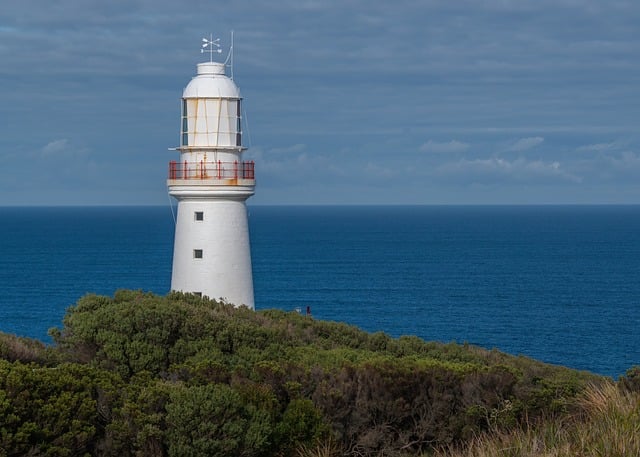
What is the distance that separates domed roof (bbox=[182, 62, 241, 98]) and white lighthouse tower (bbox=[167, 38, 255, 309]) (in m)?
0.02

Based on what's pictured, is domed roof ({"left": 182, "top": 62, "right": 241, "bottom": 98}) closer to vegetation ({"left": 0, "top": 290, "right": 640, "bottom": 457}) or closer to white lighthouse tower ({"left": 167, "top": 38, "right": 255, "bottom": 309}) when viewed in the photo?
white lighthouse tower ({"left": 167, "top": 38, "right": 255, "bottom": 309})

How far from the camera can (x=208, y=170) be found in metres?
23.8

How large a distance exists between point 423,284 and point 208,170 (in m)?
61.8

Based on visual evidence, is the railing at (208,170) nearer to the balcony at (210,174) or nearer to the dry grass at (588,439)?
the balcony at (210,174)

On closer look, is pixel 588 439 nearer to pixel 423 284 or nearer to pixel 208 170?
pixel 208 170

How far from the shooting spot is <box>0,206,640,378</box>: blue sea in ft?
182

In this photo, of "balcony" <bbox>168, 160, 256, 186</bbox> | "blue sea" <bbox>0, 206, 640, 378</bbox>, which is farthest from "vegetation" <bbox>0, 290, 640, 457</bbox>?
"blue sea" <bbox>0, 206, 640, 378</bbox>

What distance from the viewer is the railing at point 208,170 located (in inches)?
935

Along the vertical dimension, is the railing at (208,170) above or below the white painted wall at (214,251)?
above

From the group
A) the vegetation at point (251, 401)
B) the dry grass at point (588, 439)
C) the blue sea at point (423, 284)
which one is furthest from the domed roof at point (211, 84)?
the dry grass at point (588, 439)

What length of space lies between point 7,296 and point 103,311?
59463 mm

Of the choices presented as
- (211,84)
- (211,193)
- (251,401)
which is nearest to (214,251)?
(211,193)

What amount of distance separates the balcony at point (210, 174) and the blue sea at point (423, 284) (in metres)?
10.9

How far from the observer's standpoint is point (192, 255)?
23.8 meters
